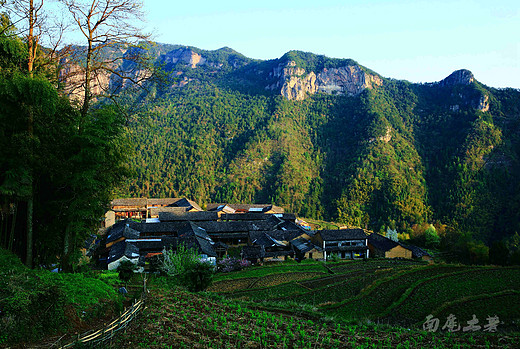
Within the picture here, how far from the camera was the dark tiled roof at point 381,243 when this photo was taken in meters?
47.2

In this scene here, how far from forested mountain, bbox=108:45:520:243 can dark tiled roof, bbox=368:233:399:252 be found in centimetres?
3268

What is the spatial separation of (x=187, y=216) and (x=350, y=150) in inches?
4161

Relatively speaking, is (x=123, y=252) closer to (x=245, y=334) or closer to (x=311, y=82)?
(x=245, y=334)

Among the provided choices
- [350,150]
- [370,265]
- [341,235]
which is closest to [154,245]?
[370,265]

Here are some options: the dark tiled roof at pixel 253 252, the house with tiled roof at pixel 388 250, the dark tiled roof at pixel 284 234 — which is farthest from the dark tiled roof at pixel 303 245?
the house with tiled roof at pixel 388 250

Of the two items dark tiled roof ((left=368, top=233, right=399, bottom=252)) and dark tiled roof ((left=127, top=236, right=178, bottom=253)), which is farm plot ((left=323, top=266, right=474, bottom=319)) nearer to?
dark tiled roof ((left=368, top=233, right=399, bottom=252))

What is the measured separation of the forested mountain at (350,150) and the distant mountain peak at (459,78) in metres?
0.65

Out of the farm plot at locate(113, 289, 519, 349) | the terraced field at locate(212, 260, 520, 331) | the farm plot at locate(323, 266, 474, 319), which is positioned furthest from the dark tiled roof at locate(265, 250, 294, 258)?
the farm plot at locate(113, 289, 519, 349)

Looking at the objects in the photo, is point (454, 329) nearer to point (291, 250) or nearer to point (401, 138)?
point (291, 250)

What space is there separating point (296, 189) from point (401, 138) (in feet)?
203

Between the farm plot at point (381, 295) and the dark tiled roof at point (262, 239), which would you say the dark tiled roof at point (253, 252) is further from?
the farm plot at point (381, 295)

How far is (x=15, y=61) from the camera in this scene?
10.8m

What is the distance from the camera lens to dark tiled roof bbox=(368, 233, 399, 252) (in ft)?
155

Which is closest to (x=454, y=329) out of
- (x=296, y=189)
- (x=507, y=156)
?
(x=296, y=189)
